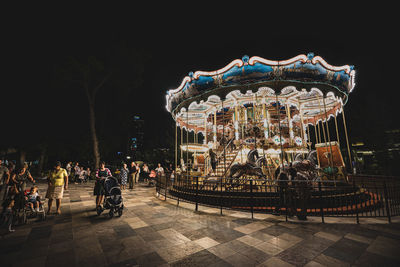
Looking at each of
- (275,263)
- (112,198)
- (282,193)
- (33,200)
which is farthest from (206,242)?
(33,200)

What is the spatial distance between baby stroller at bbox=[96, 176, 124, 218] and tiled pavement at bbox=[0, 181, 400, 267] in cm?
31

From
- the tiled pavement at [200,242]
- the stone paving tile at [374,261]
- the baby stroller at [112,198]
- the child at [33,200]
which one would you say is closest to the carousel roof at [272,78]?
the tiled pavement at [200,242]

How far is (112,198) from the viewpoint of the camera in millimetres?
5215

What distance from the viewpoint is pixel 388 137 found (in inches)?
877

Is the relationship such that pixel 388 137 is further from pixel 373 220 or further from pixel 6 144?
pixel 6 144

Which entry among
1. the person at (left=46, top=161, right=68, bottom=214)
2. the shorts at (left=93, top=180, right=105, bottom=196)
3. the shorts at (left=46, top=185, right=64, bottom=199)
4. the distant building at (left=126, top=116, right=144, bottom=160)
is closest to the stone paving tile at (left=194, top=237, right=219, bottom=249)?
the shorts at (left=93, top=180, right=105, bottom=196)

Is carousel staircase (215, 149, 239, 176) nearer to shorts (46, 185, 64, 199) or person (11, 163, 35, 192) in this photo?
shorts (46, 185, 64, 199)

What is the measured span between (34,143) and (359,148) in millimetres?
51768

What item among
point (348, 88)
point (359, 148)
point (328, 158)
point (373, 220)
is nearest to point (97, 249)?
point (373, 220)

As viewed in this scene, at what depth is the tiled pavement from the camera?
2.79 meters

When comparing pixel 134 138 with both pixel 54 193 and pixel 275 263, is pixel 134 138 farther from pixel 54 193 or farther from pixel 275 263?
pixel 275 263

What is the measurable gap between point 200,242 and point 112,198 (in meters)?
3.24

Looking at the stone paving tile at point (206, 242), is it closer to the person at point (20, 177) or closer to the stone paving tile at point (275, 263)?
the stone paving tile at point (275, 263)

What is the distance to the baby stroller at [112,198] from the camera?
204 inches
